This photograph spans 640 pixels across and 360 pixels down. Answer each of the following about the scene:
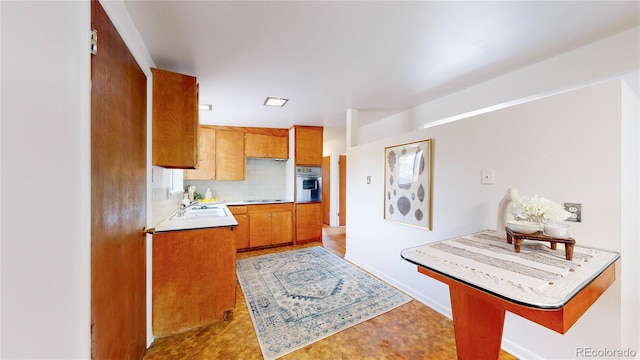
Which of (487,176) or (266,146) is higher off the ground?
(266,146)

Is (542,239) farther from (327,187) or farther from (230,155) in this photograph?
(327,187)

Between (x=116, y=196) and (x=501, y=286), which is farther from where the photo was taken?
(x=116, y=196)

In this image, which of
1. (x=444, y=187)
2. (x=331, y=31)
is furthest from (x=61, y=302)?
(x=444, y=187)

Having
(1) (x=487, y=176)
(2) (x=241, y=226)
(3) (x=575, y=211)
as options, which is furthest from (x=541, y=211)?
(2) (x=241, y=226)

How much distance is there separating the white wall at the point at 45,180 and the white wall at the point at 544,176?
2.37 meters

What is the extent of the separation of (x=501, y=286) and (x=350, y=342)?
1248 millimetres

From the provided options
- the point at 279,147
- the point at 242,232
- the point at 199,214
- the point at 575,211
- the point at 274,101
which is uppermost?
the point at 274,101

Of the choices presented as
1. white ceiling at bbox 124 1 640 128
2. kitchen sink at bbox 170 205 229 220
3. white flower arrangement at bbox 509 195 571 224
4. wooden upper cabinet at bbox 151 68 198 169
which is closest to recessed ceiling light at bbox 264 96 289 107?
white ceiling at bbox 124 1 640 128

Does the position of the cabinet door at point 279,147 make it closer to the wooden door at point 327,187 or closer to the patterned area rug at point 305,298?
the wooden door at point 327,187

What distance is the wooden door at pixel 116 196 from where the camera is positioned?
3.07ft

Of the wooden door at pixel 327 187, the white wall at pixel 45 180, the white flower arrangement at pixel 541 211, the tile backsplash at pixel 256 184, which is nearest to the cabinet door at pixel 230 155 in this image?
the tile backsplash at pixel 256 184

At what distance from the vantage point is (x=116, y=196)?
1.12 meters

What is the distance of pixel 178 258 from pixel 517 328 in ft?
8.37

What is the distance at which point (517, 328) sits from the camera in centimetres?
157
